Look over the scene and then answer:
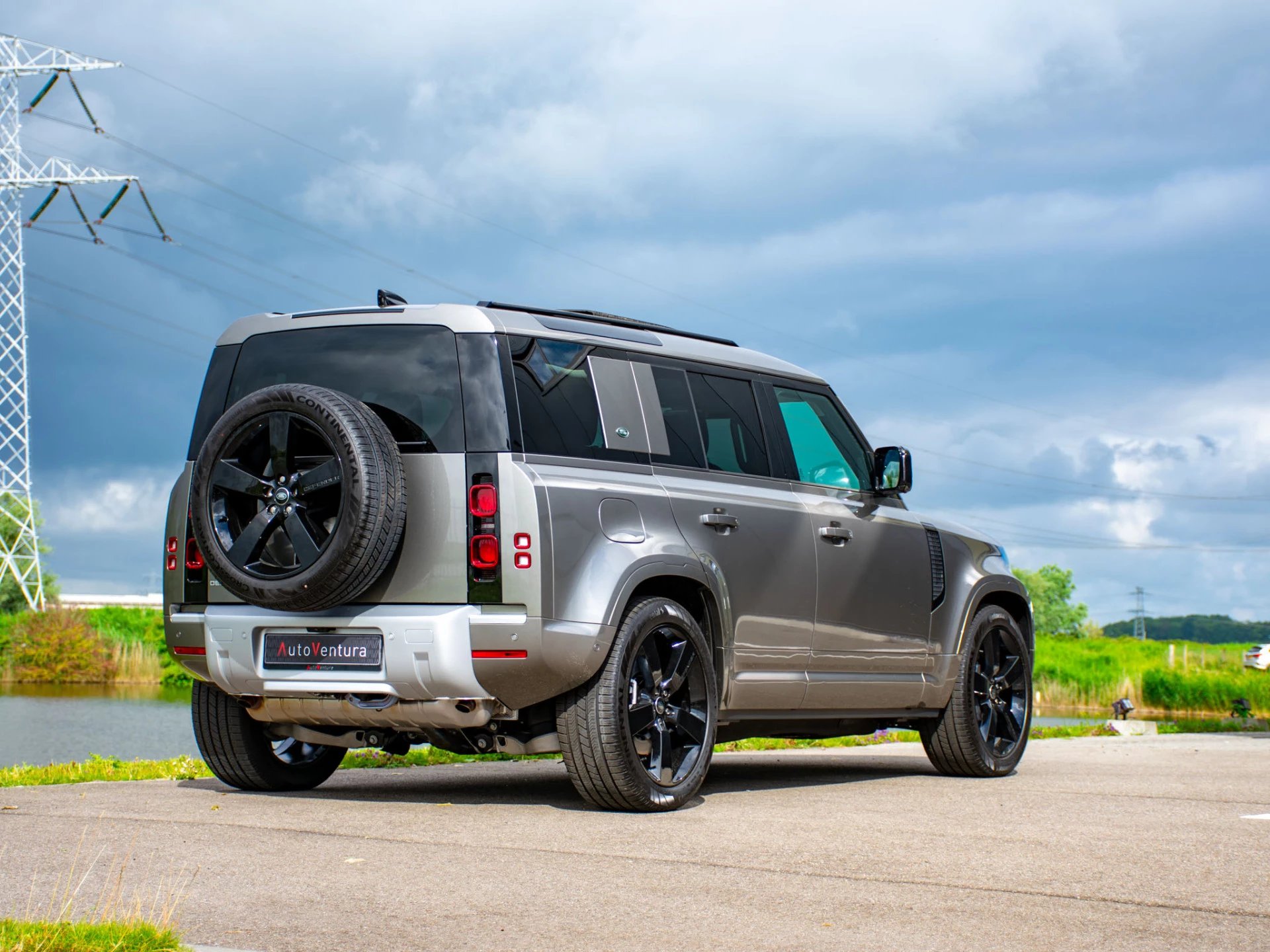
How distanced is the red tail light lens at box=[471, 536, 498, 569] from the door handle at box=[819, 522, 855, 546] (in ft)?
7.75

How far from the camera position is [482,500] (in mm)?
6797

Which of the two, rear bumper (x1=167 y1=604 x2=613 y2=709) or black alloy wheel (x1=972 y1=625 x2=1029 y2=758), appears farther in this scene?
black alloy wheel (x1=972 y1=625 x2=1029 y2=758)

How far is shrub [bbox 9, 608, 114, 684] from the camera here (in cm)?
4447

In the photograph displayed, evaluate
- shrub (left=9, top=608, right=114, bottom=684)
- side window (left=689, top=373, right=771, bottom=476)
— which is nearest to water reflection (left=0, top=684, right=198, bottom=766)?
shrub (left=9, top=608, right=114, bottom=684)

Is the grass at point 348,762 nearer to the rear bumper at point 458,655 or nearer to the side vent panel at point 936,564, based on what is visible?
the rear bumper at point 458,655

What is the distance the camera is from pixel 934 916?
456 cm

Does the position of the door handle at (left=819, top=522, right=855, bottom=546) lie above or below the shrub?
above

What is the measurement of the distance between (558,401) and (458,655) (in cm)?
131

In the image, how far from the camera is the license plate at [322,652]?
22.5ft

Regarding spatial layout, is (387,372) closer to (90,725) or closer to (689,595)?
(689,595)

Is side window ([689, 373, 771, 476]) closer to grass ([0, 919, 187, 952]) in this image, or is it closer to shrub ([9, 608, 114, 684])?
grass ([0, 919, 187, 952])

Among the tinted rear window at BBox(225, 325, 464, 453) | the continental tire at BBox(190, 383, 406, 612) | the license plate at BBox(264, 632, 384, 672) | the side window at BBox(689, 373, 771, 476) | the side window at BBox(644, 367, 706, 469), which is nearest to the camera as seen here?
the continental tire at BBox(190, 383, 406, 612)

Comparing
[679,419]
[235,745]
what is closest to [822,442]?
[679,419]

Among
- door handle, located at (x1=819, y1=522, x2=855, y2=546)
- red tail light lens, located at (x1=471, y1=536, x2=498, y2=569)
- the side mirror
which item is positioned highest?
the side mirror
